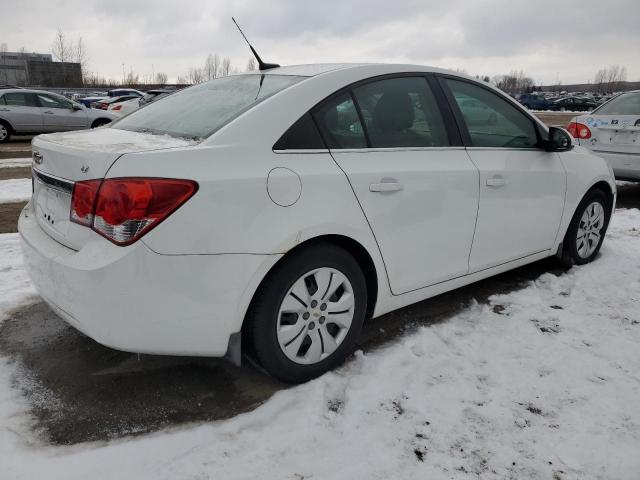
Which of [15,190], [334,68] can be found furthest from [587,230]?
[15,190]

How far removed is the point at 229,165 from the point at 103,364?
1.38 m

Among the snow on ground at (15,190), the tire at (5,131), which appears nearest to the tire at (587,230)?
the snow on ground at (15,190)

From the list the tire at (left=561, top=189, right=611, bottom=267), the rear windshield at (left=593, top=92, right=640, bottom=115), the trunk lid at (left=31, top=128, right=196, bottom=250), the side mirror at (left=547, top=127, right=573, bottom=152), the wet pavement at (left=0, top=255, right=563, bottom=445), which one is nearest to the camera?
the trunk lid at (left=31, top=128, right=196, bottom=250)

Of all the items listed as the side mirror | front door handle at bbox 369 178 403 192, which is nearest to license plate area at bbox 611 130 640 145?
the side mirror

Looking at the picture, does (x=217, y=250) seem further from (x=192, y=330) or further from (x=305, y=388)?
(x=305, y=388)

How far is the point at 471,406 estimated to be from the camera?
248 cm

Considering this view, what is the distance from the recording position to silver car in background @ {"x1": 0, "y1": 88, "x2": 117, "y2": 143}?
554 inches

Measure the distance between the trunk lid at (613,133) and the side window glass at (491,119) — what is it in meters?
3.88

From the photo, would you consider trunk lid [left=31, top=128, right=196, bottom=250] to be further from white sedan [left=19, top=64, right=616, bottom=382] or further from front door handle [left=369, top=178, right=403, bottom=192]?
front door handle [left=369, top=178, right=403, bottom=192]

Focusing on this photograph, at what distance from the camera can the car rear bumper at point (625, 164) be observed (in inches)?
264

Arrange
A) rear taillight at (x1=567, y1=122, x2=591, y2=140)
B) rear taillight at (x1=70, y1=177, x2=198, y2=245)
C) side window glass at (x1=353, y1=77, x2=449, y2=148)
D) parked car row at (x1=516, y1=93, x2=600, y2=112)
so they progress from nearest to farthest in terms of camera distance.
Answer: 1. rear taillight at (x1=70, y1=177, x2=198, y2=245)
2. side window glass at (x1=353, y1=77, x2=449, y2=148)
3. rear taillight at (x1=567, y1=122, x2=591, y2=140)
4. parked car row at (x1=516, y1=93, x2=600, y2=112)

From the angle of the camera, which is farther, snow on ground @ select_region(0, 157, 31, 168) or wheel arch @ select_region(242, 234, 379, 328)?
snow on ground @ select_region(0, 157, 31, 168)

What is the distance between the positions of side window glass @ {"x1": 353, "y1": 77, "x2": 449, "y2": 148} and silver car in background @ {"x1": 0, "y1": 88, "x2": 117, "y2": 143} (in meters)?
13.5

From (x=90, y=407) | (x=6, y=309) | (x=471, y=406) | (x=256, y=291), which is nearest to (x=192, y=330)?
(x=256, y=291)
